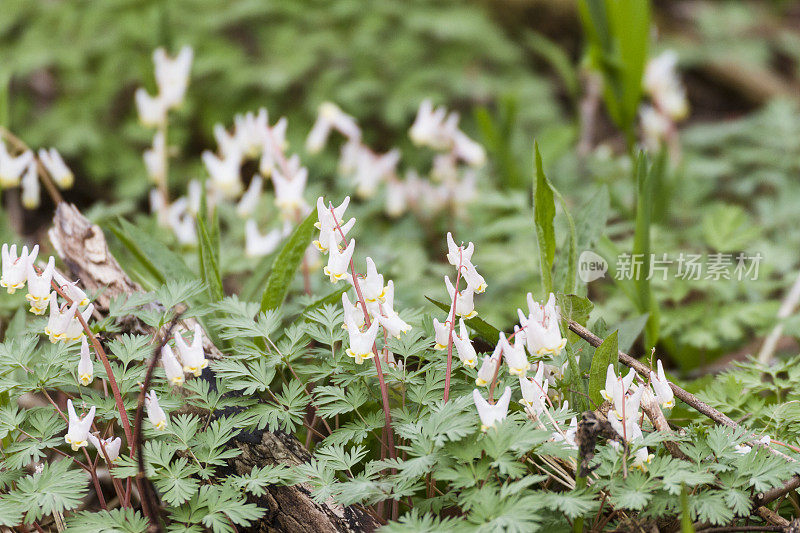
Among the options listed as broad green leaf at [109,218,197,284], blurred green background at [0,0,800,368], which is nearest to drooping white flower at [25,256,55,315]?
broad green leaf at [109,218,197,284]

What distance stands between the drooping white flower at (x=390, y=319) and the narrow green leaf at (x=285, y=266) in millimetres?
435

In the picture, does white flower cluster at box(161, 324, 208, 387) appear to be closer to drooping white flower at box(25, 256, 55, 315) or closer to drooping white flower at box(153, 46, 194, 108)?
drooping white flower at box(25, 256, 55, 315)

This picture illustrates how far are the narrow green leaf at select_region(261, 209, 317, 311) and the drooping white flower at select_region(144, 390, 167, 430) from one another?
0.50 meters

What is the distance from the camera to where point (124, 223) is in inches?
71.3

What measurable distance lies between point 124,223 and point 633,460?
A: 4.70 feet

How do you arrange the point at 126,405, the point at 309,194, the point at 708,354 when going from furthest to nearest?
the point at 309,194 → the point at 708,354 → the point at 126,405

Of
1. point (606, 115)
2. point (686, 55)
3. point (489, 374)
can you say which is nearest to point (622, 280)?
point (489, 374)

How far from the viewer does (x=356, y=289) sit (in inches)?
47.6

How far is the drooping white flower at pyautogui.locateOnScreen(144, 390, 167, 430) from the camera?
1.14m

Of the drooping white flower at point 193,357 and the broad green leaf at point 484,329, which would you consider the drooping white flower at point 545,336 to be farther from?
the drooping white flower at point 193,357

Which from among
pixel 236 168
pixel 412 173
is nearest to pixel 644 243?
pixel 236 168

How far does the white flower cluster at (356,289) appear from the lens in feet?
3.88

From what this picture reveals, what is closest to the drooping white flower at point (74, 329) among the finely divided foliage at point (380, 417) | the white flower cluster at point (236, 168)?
the finely divided foliage at point (380, 417)

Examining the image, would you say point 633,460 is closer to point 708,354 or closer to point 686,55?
point 708,354
